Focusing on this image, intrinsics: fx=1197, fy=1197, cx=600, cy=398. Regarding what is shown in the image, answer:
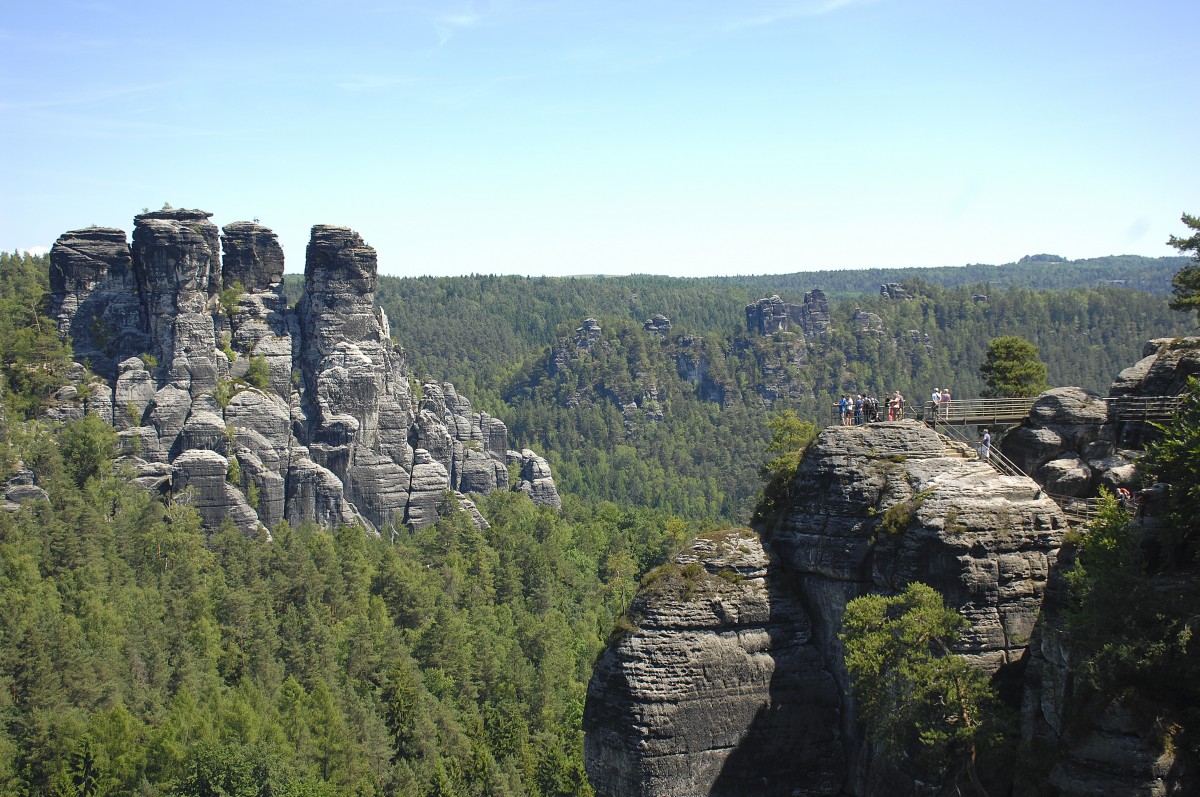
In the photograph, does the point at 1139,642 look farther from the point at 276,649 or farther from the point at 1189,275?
the point at 276,649

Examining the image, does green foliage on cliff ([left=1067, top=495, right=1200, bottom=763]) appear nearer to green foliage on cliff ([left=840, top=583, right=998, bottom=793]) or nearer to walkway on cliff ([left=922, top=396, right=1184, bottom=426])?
green foliage on cliff ([left=840, top=583, right=998, bottom=793])

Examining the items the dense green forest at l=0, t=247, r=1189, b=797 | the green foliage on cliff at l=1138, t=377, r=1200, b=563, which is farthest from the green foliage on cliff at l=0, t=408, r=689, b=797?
the green foliage on cliff at l=1138, t=377, r=1200, b=563

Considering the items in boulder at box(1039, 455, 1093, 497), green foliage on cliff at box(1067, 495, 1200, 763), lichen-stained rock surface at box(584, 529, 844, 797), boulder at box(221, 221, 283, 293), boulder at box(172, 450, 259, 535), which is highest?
boulder at box(221, 221, 283, 293)

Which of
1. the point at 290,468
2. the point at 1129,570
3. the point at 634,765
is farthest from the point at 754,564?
the point at 290,468

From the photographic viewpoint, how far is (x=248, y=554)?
274 ft

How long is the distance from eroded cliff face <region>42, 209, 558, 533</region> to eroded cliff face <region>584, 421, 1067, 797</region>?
71.4 metres

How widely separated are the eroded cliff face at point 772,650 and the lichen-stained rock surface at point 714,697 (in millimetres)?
36

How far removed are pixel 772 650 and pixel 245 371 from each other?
82.3m

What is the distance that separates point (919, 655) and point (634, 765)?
8.38 meters

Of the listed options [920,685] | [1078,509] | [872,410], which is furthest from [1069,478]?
[920,685]

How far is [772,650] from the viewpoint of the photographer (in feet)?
103

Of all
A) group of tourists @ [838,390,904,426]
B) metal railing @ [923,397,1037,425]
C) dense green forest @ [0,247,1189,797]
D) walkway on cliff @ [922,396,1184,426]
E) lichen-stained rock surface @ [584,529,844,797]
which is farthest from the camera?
dense green forest @ [0,247,1189,797]

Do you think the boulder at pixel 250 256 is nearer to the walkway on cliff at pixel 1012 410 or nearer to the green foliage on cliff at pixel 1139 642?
the walkway on cliff at pixel 1012 410

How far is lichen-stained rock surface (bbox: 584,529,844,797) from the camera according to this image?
30672 millimetres
